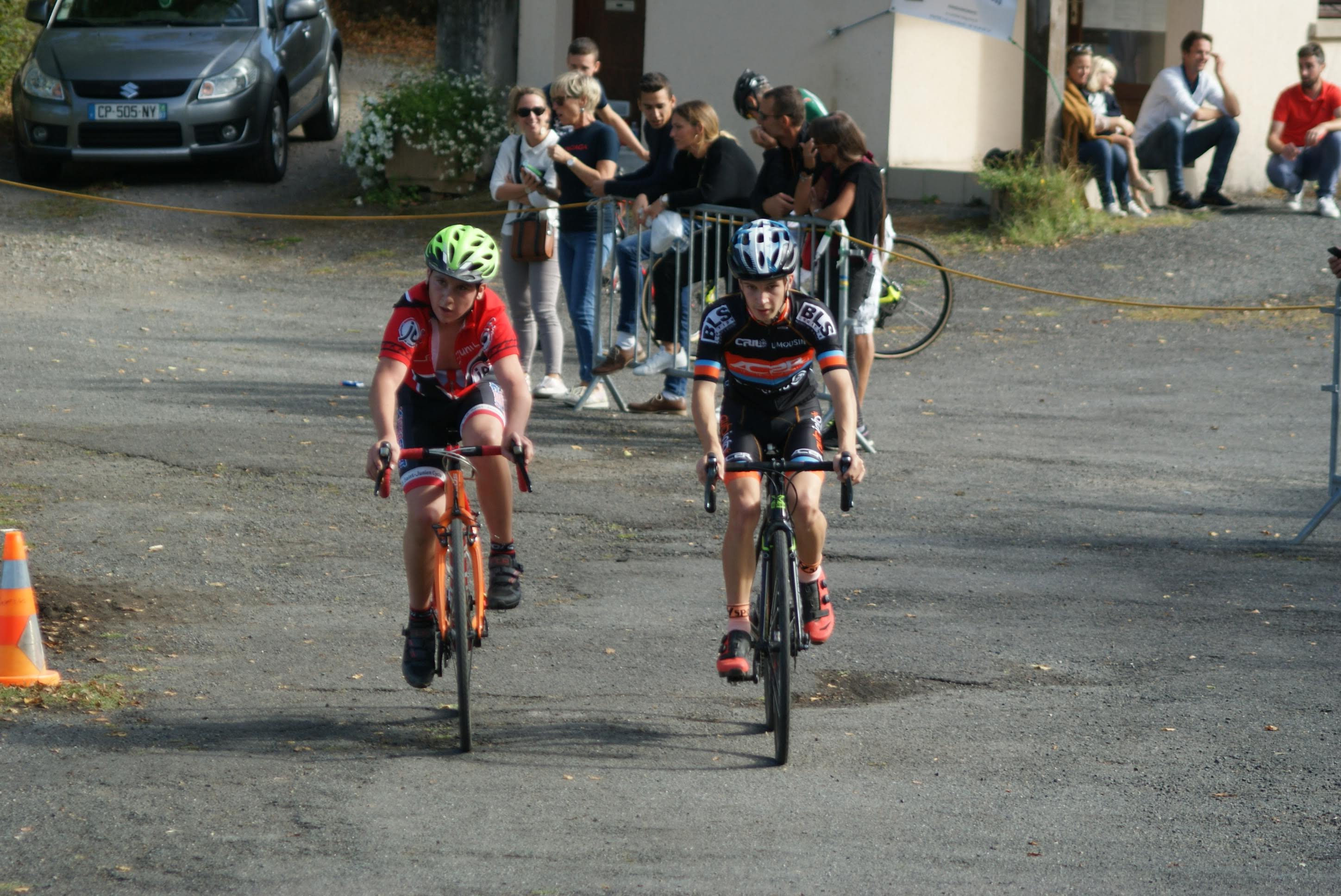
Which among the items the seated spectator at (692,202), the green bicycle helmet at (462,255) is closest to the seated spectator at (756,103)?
the seated spectator at (692,202)

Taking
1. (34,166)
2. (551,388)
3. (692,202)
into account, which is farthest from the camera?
(34,166)

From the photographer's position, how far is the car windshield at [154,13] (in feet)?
61.7

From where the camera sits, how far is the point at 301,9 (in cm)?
1847

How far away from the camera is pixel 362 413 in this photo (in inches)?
440

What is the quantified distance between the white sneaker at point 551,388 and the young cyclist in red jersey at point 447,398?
556cm

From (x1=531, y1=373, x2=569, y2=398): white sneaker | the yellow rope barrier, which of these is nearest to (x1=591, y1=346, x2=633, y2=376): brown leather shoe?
(x1=531, y1=373, x2=569, y2=398): white sneaker

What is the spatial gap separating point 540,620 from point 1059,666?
2179 mm

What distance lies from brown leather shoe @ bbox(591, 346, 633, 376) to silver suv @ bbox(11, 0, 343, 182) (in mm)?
8846

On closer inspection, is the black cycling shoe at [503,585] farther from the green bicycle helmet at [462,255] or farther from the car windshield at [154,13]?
the car windshield at [154,13]

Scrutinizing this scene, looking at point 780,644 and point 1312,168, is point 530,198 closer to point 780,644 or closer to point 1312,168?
point 780,644

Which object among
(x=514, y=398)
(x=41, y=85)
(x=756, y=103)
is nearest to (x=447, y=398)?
(x=514, y=398)

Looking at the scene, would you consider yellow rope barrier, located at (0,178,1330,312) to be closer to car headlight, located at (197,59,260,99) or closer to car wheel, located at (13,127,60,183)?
car wheel, located at (13,127,60,183)

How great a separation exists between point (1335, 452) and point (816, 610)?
4010 mm

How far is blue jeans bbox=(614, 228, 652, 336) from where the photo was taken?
11.3 metres
